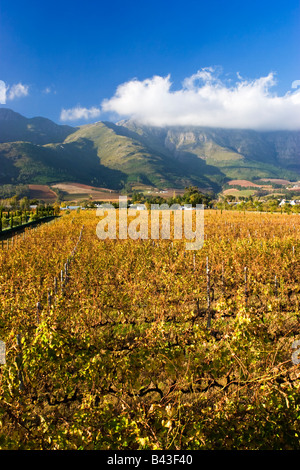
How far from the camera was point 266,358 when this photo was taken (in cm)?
346

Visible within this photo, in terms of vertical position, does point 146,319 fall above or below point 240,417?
below

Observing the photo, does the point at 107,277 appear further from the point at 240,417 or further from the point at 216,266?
the point at 240,417

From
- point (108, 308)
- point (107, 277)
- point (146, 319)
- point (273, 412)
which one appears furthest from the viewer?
point (107, 277)

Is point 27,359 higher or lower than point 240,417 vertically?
higher

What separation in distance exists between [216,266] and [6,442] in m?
8.45

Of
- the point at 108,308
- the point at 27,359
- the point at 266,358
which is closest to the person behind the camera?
the point at 27,359

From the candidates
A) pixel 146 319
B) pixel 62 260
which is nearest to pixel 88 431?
pixel 146 319

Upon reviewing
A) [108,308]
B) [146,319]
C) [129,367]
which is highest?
[129,367]

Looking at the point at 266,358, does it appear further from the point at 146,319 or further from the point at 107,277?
the point at 107,277

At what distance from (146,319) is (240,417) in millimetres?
4588

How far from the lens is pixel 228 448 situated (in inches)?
97.0

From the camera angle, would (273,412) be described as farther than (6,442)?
Yes

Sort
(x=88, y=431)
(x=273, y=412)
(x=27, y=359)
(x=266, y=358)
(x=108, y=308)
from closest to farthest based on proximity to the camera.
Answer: (x=88, y=431) < (x=273, y=412) < (x=27, y=359) < (x=266, y=358) < (x=108, y=308)
